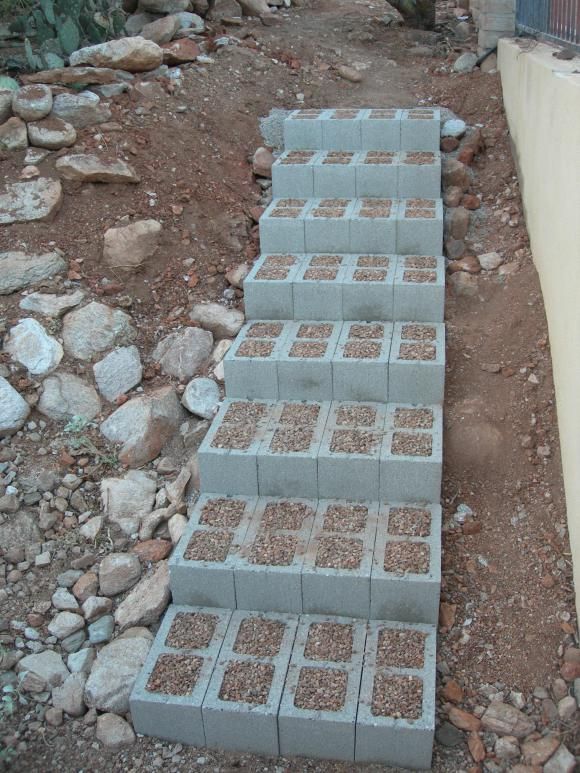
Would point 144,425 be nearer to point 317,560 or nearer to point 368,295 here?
point 317,560

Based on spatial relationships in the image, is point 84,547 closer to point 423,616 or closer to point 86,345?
point 86,345

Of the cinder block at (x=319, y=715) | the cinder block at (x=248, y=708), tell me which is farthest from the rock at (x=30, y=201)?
the cinder block at (x=319, y=715)

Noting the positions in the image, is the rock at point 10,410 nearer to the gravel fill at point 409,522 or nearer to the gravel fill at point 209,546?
the gravel fill at point 209,546

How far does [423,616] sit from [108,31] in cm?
571

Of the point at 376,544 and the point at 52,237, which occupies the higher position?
the point at 52,237

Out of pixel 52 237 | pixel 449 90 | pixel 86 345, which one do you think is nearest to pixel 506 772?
pixel 86 345

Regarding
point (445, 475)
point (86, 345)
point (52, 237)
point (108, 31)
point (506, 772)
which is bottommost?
point (506, 772)

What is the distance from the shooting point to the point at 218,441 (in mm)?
4184

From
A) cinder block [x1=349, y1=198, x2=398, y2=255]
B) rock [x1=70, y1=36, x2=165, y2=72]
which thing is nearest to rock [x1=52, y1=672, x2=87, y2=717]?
cinder block [x1=349, y1=198, x2=398, y2=255]

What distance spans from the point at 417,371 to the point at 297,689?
6.14ft

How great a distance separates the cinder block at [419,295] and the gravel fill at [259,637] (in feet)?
7.14

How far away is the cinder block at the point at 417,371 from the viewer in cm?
434

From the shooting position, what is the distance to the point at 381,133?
613 centimetres

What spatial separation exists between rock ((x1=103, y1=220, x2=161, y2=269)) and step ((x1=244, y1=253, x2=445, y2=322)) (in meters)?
0.78
